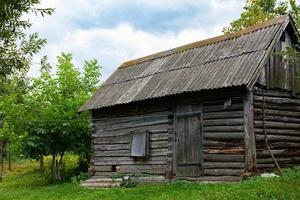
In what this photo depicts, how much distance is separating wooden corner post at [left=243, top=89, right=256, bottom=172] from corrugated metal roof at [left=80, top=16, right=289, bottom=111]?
0.78 m

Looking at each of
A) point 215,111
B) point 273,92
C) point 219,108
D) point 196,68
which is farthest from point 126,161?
point 273,92

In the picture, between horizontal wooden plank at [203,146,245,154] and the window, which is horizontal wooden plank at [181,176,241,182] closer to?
horizontal wooden plank at [203,146,245,154]

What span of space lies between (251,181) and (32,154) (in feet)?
50.8

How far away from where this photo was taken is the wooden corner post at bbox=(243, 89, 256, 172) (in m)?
14.9

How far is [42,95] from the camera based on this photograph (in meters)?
27.7

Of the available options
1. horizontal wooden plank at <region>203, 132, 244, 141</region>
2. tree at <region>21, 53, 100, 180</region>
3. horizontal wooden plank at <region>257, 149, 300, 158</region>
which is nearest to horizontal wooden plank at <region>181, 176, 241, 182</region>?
horizontal wooden plank at <region>257, 149, 300, 158</region>

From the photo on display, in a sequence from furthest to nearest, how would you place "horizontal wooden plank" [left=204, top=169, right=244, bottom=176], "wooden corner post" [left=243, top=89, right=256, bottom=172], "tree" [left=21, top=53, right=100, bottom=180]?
"tree" [left=21, top=53, right=100, bottom=180], "horizontal wooden plank" [left=204, top=169, right=244, bottom=176], "wooden corner post" [left=243, top=89, right=256, bottom=172]

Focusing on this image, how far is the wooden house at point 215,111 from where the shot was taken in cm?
1533

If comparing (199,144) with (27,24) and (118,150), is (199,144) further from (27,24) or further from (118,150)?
(27,24)

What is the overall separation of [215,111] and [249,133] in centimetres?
154

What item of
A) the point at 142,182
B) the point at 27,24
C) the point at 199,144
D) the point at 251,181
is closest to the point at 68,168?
the point at 142,182

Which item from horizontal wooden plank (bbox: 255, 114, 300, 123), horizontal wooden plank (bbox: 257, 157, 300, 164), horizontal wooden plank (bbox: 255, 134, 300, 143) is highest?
horizontal wooden plank (bbox: 255, 114, 300, 123)

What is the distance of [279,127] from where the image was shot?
16.4m

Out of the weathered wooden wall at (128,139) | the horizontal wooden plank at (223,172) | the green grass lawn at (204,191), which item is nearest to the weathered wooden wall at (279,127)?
the horizontal wooden plank at (223,172)
